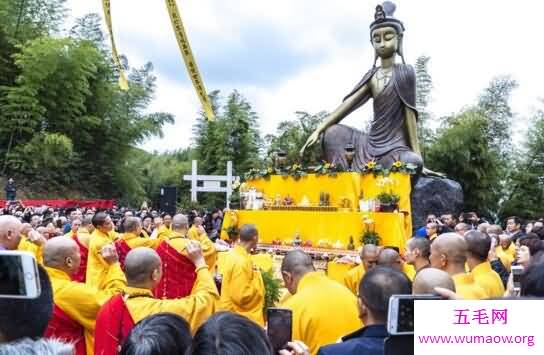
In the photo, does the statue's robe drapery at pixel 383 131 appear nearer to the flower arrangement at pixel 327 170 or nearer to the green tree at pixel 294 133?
the flower arrangement at pixel 327 170

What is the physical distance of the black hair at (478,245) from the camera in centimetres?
425

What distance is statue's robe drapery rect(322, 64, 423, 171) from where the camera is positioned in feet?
44.5

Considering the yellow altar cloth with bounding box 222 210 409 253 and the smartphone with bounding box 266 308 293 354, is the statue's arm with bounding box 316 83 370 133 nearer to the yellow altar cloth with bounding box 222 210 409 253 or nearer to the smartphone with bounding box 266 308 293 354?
the yellow altar cloth with bounding box 222 210 409 253

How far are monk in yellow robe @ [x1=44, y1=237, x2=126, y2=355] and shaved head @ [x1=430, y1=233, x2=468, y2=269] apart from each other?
82.2 inches

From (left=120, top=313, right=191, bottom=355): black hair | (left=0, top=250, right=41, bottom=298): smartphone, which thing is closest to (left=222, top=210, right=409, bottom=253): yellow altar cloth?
(left=120, top=313, right=191, bottom=355): black hair

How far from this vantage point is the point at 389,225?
34.6 feet

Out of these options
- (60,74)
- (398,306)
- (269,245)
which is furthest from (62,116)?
(398,306)

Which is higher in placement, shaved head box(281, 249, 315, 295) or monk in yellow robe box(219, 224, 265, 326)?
shaved head box(281, 249, 315, 295)

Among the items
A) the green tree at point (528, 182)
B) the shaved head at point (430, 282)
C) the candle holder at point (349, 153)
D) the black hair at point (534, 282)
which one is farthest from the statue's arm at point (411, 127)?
the green tree at point (528, 182)

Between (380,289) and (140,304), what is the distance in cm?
123

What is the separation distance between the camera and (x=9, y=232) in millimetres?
4625

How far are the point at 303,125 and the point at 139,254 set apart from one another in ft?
104

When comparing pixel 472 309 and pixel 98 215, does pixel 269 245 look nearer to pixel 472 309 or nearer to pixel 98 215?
pixel 98 215

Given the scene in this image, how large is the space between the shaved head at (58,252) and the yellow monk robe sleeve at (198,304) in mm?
791
